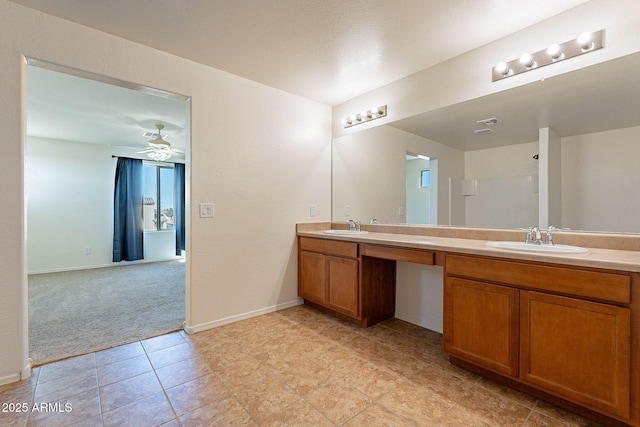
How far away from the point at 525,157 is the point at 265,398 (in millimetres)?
2328

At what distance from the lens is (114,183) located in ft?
17.3

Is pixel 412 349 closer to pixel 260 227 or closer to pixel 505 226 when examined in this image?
pixel 505 226

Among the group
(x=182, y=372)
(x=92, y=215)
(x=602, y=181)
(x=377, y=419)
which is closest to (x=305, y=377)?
(x=377, y=419)

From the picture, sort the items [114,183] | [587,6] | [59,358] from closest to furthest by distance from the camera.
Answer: [587,6] → [59,358] → [114,183]

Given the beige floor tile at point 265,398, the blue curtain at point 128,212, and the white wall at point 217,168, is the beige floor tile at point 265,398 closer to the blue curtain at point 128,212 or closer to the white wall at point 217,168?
the white wall at point 217,168

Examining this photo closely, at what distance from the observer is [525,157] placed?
2047mm

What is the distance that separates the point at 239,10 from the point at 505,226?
2.32 metres

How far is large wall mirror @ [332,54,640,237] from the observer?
1675 millimetres

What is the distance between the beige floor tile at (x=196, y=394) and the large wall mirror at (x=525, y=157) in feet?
6.72

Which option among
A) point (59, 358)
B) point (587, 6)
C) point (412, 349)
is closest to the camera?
point (587, 6)

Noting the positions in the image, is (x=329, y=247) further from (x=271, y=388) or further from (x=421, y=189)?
(x=271, y=388)

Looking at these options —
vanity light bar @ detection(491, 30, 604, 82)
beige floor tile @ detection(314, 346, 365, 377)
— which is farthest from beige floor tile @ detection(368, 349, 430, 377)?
vanity light bar @ detection(491, 30, 604, 82)

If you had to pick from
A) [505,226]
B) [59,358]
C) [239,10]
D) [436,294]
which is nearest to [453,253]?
[505,226]

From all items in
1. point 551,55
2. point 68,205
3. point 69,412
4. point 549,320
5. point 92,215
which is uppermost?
point 551,55
